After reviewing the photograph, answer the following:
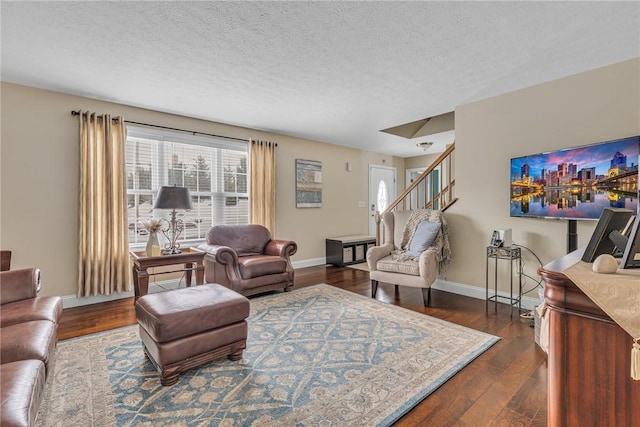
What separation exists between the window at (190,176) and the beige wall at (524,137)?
312cm

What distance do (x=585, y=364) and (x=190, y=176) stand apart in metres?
4.40

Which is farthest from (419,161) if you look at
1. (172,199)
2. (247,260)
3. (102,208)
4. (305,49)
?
(102,208)

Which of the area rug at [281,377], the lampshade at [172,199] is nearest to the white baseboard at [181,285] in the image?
the area rug at [281,377]

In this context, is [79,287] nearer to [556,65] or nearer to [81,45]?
[81,45]

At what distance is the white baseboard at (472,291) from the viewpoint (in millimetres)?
3238

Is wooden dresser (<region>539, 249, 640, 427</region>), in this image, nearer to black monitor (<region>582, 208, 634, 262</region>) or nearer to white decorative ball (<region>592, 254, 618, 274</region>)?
white decorative ball (<region>592, 254, 618, 274</region>)

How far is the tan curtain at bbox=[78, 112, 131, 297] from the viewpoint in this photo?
344 centimetres

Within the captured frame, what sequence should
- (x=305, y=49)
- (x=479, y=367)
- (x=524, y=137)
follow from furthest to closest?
(x=524, y=137), (x=305, y=49), (x=479, y=367)

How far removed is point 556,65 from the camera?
8.98 feet

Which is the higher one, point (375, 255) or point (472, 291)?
point (375, 255)

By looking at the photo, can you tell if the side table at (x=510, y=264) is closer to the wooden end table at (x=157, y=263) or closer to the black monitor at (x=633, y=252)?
the black monitor at (x=633, y=252)

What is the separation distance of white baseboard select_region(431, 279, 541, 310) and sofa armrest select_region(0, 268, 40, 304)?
4.08m

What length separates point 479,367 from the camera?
83.0 inches

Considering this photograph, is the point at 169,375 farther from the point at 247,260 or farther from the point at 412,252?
the point at 412,252
